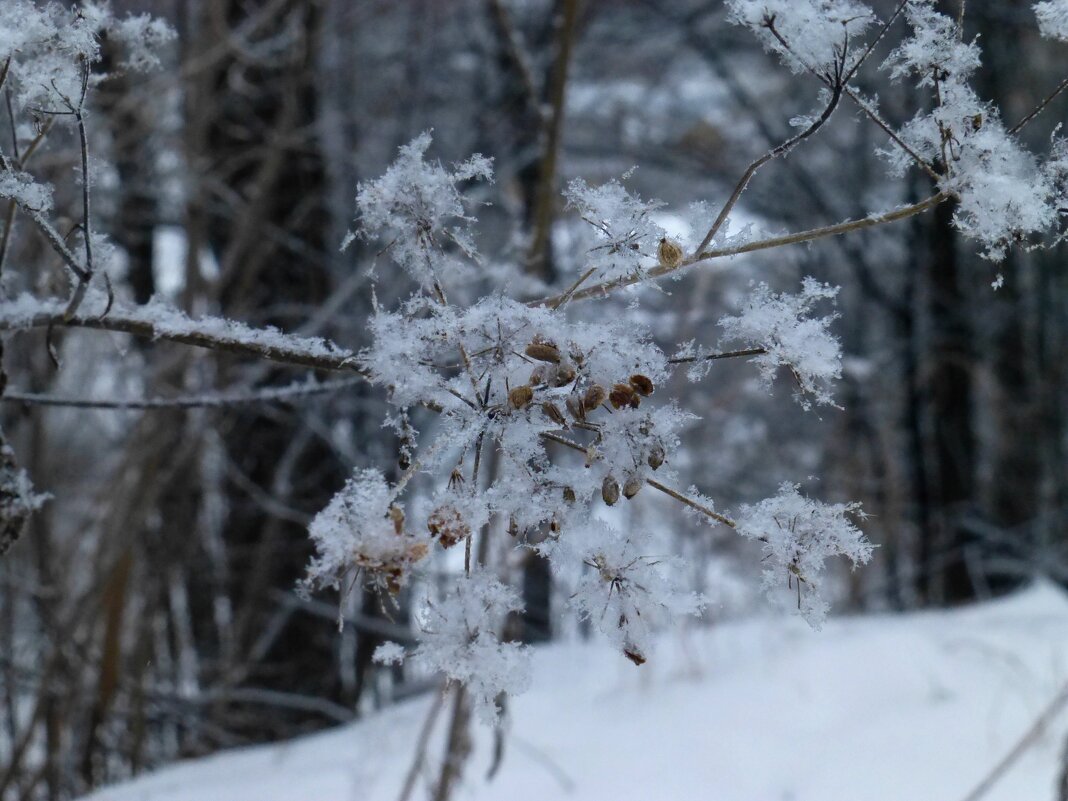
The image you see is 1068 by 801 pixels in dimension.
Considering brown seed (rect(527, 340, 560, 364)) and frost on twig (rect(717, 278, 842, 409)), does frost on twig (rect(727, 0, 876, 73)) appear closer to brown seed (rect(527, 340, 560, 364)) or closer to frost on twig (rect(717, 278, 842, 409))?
frost on twig (rect(717, 278, 842, 409))

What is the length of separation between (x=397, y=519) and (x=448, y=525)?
42 mm

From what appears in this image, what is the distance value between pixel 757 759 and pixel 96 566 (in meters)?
1.92

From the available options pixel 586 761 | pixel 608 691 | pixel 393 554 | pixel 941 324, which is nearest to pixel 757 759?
pixel 586 761

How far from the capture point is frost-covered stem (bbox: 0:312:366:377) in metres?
0.81

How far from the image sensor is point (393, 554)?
682 millimetres

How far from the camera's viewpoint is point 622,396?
0.73 m

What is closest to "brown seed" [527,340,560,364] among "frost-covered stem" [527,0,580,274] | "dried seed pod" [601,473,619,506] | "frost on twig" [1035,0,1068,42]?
"dried seed pod" [601,473,619,506]

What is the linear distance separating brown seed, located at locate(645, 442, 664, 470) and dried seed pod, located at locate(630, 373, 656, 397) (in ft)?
0.14

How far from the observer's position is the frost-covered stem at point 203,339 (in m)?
0.81

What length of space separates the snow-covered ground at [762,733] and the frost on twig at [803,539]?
4.42ft

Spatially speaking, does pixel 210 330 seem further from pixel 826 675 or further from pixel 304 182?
pixel 304 182

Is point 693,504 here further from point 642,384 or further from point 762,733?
point 762,733

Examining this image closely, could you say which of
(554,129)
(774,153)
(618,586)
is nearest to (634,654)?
(618,586)

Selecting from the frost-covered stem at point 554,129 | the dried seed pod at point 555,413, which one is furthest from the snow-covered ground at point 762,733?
the dried seed pod at point 555,413
